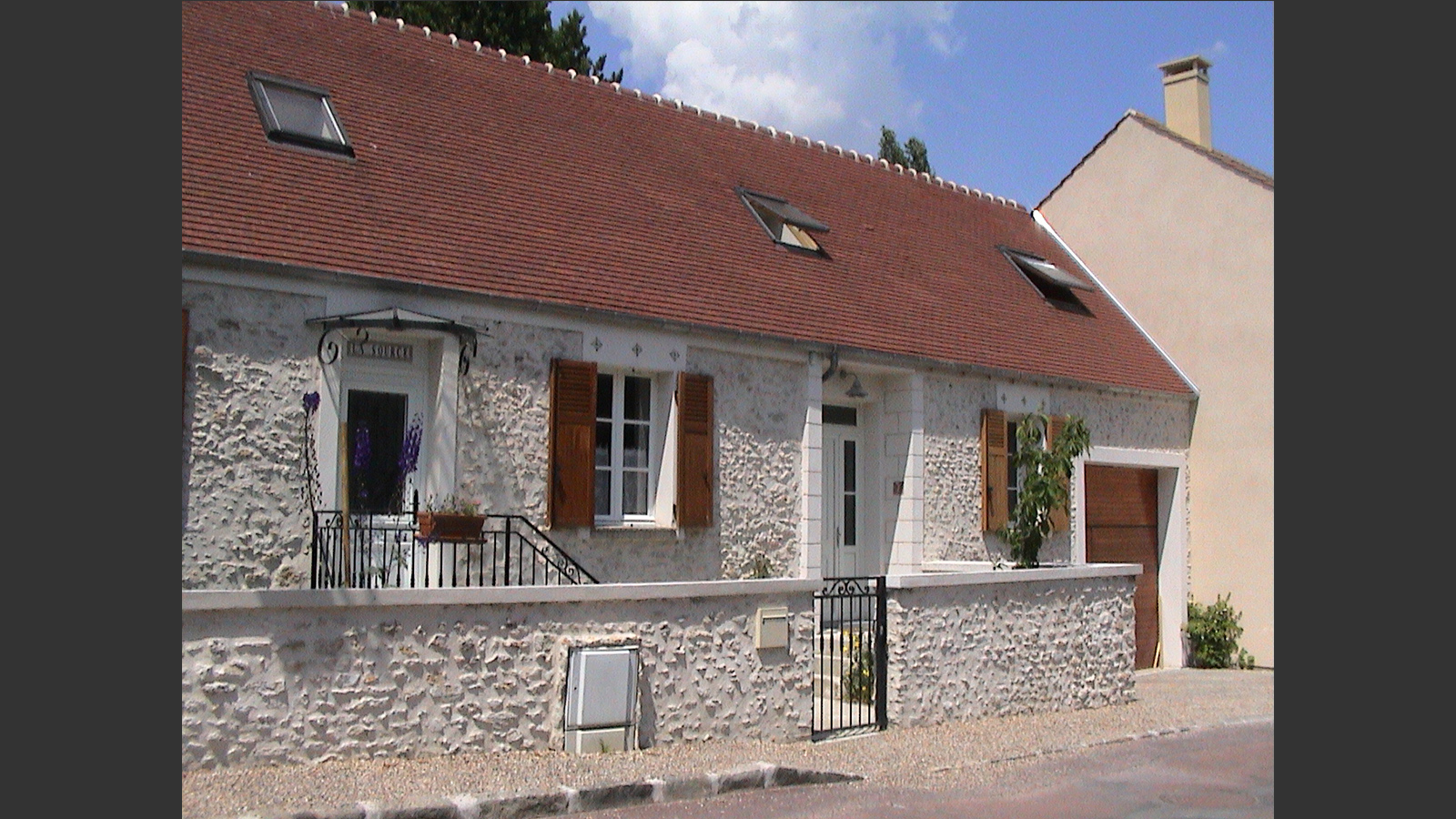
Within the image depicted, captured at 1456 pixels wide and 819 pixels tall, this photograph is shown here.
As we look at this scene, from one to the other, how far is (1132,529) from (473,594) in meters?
11.4

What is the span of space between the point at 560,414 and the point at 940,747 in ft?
13.4

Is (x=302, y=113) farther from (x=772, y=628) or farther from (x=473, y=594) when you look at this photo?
(x=772, y=628)

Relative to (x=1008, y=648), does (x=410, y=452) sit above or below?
above

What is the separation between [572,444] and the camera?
35.9 ft

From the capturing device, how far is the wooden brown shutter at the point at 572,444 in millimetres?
10836

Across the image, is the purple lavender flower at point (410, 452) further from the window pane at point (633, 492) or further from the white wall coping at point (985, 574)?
the white wall coping at point (985, 574)

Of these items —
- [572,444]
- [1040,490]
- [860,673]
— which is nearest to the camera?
[860,673]

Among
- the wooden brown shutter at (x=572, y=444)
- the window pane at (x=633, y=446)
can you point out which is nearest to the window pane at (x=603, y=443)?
the window pane at (x=633, y=446)

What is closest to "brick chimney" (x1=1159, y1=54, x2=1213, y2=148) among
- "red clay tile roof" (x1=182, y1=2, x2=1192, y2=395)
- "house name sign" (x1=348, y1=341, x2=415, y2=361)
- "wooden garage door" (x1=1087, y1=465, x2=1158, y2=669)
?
"red clay tile roof" (x1=182, y1=2, x2=1192, y2=395)

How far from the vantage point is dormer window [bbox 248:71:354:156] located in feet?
35.6

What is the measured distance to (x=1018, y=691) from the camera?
38.7 ft

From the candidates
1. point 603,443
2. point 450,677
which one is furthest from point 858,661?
point 450,677

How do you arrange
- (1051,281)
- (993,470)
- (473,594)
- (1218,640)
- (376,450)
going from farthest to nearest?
(1051,281) < (1218,640) < (993,470) < (376,450) < (473,594)

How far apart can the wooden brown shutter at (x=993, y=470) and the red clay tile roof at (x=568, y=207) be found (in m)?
0.69
